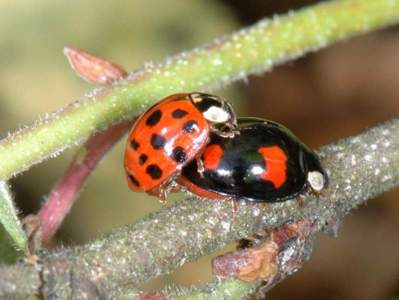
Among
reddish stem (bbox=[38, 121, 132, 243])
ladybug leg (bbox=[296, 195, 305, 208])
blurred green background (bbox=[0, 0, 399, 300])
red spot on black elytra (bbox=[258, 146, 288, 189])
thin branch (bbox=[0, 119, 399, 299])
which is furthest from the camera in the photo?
blurred green background (bbox=[0, 0, 399, 300])

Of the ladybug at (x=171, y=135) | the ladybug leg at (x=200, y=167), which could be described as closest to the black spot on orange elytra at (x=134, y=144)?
the ladybug at (x=171, y=135)

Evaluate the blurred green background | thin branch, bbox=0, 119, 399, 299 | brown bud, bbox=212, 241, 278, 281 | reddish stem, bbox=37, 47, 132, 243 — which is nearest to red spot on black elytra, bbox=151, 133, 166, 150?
reddish stem, bbox=37, 47, 132, 243

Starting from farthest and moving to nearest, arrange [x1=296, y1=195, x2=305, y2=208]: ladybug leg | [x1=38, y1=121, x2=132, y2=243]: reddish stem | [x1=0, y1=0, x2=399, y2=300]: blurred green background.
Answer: [x1=0, y1=0, x2=399, y2=300]: blurred green background → [x1=38, y1=121, x2=132, y2=243]: reddish stem → [x1=296, y1=195, x2=305, y2=208]: ladybug leg

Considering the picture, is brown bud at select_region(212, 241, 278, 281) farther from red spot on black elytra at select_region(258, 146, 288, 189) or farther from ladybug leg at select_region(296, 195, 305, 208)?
red spot on black elytra at select_region(258, 146, 288, 189)

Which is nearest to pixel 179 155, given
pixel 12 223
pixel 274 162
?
pixel 274 162

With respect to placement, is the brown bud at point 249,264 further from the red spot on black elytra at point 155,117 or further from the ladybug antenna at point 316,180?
the red spot on black elytra at point 155,117

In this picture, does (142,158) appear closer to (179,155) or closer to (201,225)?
(179,155)
